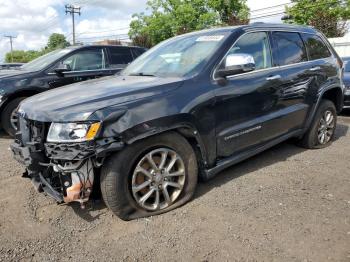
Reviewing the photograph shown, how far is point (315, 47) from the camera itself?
5359 millimetres

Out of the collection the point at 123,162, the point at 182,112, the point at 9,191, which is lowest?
the point at 9,191

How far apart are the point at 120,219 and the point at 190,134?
1033 millimetres

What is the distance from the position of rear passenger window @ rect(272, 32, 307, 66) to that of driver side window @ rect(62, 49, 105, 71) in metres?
4.16

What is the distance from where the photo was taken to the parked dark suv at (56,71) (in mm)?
6289

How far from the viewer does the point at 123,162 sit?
10.0 ft

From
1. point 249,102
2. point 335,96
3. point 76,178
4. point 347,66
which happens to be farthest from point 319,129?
point 347,66

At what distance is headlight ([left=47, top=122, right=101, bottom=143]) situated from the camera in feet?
9.52

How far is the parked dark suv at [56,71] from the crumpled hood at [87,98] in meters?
2.90

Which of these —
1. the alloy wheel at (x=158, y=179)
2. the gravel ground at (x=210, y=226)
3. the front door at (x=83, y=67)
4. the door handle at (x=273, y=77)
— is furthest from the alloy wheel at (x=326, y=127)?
the front door at (x=83, y=67)

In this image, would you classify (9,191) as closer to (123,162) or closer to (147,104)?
(123,162)

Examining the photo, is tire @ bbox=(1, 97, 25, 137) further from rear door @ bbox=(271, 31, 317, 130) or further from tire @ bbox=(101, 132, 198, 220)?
rear door @ bbox=(271, 31, 317, 130)

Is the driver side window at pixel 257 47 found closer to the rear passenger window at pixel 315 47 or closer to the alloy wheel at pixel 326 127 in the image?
the rear passenger window at pixel 315 47

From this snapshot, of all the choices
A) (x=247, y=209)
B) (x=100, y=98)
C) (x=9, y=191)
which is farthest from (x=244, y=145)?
(x=9, y=191)

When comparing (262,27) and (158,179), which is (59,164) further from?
(262,27)
